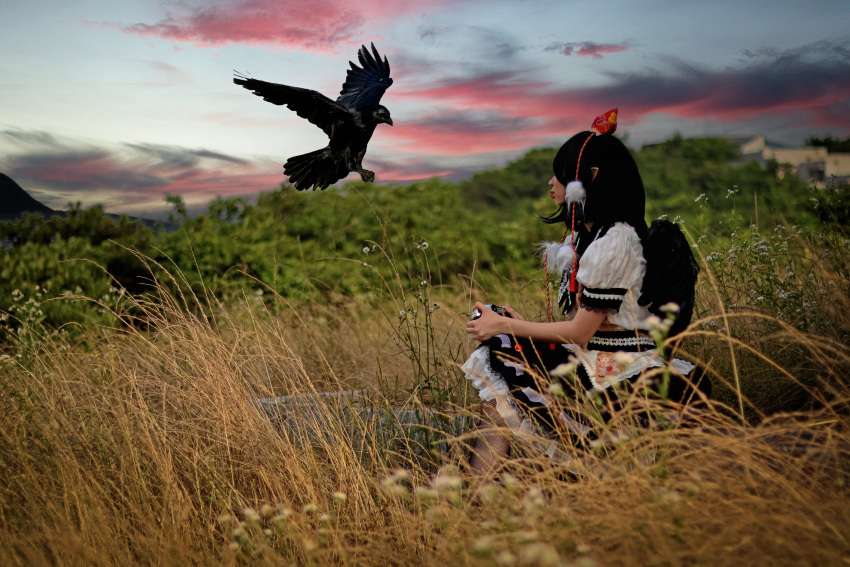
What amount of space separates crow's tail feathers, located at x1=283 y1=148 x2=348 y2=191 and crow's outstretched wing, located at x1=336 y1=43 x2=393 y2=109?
30cm

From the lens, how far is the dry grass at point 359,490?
1.53 meters

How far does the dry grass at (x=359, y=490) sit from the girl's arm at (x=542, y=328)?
1.36 ft

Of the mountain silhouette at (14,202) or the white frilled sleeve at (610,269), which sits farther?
the mountain silhouette at (14,202)

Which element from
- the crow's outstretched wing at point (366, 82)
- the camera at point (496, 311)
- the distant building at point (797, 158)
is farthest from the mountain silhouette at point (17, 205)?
the distant building at point (797, 158)

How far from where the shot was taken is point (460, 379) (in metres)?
3.49

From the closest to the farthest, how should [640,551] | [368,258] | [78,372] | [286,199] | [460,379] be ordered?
[640,551], [460,379], [78,372], [368,258], [286,199]

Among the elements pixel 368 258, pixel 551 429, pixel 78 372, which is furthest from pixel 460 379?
pixel 368 258

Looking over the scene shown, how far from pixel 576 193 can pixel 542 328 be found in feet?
1.70

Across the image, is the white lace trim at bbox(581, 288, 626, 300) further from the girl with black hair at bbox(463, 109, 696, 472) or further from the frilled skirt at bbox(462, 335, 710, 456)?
the frilled skirt at bbox(462, 335, 710, 456)

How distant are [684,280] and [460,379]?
143cm

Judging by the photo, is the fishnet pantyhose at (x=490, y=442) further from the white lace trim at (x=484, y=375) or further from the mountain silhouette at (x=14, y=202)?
the mountain silhouette at (x=14, y=202)

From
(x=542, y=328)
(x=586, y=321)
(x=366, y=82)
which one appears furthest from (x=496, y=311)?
(x=366, y=82)

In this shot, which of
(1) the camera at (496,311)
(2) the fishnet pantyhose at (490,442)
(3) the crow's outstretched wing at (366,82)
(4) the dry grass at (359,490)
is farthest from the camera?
(3) the crow's outstretched wing at (366,82)

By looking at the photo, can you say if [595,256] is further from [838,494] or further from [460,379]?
[460,379]
